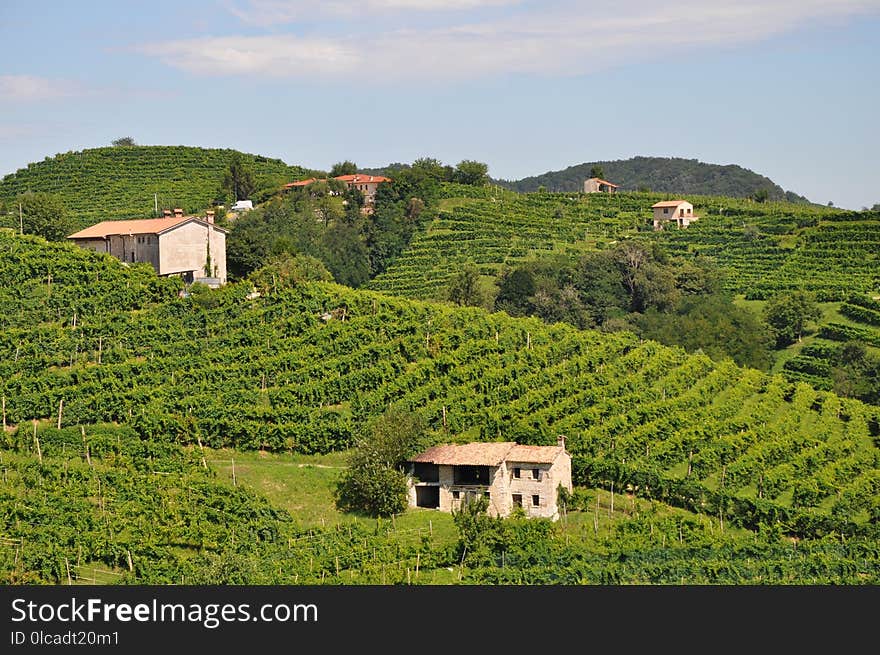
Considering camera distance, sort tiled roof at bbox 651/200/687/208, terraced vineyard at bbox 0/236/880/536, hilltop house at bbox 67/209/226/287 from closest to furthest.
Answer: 1. terraced vineyard at bbox 0/236/880/536
2. hilltop house at bbox 67/209/226/287
3. tiled roof at bbox 651/200/687/208

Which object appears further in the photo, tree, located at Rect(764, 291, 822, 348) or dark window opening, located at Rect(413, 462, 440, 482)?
tree, located at Rect(764, 291, 822, 348)

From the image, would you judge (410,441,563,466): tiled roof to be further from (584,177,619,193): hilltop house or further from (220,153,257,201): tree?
(584,177,619,193): hilltop house

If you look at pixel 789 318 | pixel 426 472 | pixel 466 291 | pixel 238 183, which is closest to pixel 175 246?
pixel 466 291

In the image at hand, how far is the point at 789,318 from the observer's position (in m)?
57.1

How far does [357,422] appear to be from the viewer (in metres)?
35.4

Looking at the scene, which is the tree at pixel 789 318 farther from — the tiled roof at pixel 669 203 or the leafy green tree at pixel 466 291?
the tiled roof at pixel 669 203

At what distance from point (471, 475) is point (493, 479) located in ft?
2.51

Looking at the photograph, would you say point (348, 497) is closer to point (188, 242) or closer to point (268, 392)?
point (268, 392)

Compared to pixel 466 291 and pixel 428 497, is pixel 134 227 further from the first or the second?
pixel 428 497

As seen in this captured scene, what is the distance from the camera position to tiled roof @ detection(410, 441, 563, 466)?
107 ft

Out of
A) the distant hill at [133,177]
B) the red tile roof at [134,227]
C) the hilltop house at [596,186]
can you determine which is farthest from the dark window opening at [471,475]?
the hilltop house at [596,186]

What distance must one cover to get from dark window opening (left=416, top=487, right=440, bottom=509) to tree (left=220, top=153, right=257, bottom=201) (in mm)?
49674

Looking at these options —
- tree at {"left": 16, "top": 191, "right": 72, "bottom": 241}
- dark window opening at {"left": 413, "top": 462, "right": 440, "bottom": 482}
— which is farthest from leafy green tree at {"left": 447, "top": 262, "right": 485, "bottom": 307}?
dark window opening at {"left": 413, "top": 462, "right": 440, "bottom": 482}

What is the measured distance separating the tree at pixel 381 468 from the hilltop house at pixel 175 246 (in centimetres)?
1446
